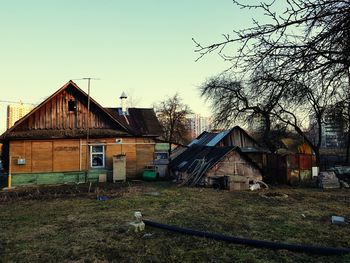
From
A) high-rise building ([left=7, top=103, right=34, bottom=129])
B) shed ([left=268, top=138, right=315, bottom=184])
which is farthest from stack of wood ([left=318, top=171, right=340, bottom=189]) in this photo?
high-rise building ([left=7, top=103, right=34, bottom=129])

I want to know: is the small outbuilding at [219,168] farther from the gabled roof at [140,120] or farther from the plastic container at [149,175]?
the gabled roof at [140,120]

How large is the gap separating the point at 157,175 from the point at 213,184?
4.68 meters

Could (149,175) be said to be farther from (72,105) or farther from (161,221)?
(161,221)

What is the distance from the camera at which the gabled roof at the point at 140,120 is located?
71.0 ft

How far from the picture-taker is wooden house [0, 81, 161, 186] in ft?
59.4

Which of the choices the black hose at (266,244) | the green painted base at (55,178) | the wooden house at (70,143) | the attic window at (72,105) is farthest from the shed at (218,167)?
the black hose at (266,244)

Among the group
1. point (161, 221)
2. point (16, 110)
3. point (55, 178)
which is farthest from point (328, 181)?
point (16, 110)

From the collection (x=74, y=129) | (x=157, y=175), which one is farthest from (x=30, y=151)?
(x=157, y=175)

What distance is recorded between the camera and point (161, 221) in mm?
9008

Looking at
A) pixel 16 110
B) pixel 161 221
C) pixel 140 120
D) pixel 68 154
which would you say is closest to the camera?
pixel 161 221

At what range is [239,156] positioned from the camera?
18.5 m

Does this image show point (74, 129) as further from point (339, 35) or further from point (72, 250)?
point (339, 35)

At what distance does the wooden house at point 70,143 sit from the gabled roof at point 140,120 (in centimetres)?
54

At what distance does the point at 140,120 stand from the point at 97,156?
4627 mm
